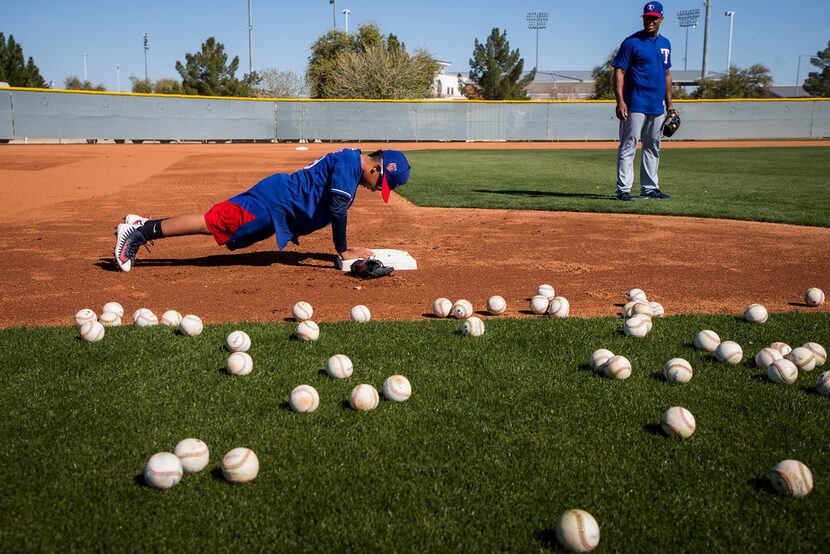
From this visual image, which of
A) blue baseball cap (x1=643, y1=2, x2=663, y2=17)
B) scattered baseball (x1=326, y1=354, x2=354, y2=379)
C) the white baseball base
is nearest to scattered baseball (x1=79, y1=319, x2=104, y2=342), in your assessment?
scattered baseball (x1=326, y1=354, x2=354, y2=379)

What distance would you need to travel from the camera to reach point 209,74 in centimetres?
5675

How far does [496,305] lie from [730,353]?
1803mm

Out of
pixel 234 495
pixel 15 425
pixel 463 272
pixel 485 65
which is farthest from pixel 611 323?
pixel 485 65

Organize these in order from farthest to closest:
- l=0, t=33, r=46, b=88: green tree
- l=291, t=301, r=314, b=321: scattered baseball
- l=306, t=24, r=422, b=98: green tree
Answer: l=306, t=24, r=422, b=98: green tree
l=0, t=33, r=46, b=88: green tree
l=291, t=301, r=314, b=321: scattered baseball

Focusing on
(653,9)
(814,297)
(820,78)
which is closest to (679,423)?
(814,297)

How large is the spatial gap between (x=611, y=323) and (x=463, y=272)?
2.21 metres

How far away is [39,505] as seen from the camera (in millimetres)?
2650

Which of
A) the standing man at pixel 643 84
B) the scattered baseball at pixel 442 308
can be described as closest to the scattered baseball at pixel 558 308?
the scattered baseball at pixel 442 308

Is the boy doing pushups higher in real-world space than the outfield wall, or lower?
lower

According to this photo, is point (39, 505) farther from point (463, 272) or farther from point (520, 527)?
point (463, 272)

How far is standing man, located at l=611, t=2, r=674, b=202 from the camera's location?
1124cm

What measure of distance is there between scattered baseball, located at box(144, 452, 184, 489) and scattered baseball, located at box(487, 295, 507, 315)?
315cm

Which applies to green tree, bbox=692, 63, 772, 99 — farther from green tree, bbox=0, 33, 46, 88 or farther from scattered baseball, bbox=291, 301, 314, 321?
scattered baseball, bbox=291, 301, 314, 321

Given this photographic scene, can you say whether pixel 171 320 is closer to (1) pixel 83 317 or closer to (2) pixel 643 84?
(1) pixel 83 317
